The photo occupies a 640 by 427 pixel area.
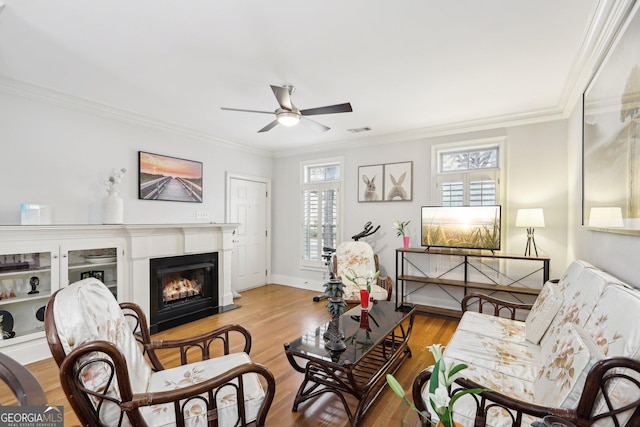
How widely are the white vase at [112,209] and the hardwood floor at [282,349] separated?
4.76 feet

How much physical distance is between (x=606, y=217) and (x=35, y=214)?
15.8ft

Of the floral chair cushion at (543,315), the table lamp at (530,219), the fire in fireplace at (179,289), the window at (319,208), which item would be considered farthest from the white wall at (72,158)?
the table lamp at (530,219)

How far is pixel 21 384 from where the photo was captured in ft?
2.74

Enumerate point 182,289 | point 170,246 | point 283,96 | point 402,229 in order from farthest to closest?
point 402,229
point 182,289
point 170,246
point 283,96

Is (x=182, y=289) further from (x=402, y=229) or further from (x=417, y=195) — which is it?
(x=417, y=195)

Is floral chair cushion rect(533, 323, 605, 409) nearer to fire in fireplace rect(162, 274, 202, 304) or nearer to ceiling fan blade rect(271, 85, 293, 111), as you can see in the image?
ceiling fan blade rect(271, 85, 293, 111)

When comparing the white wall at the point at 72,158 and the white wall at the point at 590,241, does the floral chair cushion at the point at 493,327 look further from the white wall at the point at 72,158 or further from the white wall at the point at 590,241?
the white wall at the point at 72,158

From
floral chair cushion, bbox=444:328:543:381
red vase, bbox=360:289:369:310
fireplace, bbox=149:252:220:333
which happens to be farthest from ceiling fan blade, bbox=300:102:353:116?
fireplace, bbox=149:252:220:333

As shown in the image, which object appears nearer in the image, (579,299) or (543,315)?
(579,299)

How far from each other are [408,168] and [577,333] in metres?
3.38

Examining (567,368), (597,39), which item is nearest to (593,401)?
(567,368)

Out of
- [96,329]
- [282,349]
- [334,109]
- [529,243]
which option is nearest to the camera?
[96,329]

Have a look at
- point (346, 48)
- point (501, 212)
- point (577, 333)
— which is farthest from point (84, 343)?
→ point (501, 212)

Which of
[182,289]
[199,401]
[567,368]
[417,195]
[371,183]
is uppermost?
[371,183]
